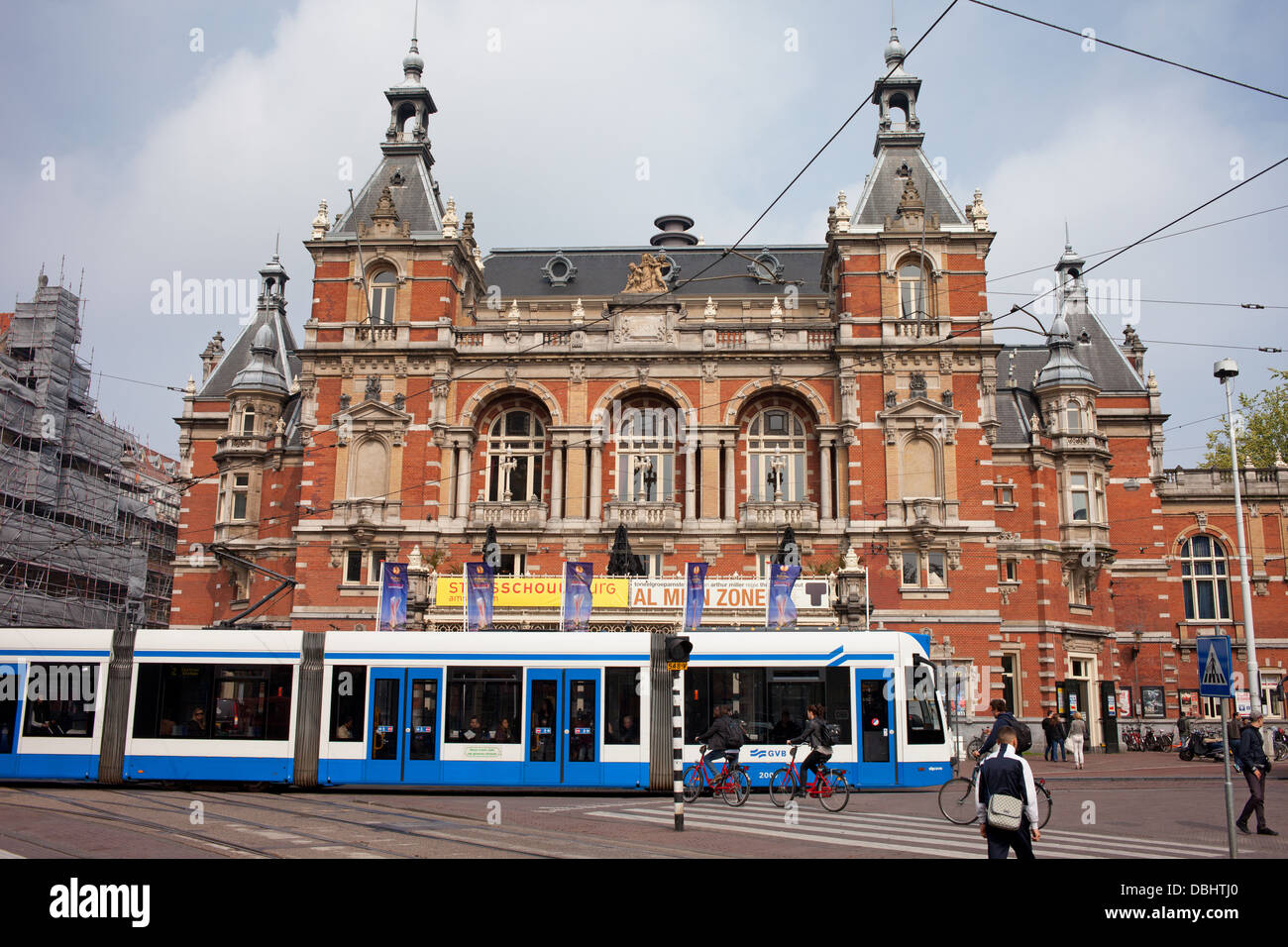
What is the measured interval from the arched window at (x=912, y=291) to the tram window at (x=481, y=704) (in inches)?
952

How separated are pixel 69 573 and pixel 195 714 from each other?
34.8 metres

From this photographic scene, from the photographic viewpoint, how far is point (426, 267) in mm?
40750

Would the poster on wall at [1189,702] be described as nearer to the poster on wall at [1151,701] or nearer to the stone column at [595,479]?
the poster on wall at [1151,701]

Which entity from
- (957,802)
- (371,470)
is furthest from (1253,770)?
(371,470)

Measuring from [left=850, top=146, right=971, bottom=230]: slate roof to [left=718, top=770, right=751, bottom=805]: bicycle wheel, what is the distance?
26480 millimetres

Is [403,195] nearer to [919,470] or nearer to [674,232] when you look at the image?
[674,232]

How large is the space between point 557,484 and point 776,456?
807 cm

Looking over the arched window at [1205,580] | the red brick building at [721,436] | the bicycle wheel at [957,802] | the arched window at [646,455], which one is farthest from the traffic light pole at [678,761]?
the arched window at [1205,580]

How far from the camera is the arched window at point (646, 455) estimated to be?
40062mm

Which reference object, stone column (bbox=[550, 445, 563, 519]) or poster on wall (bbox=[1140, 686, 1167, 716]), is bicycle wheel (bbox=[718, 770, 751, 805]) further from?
poster on wall (bbox=[1140, 686, 1167, 716])

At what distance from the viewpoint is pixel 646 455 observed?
4019cm
